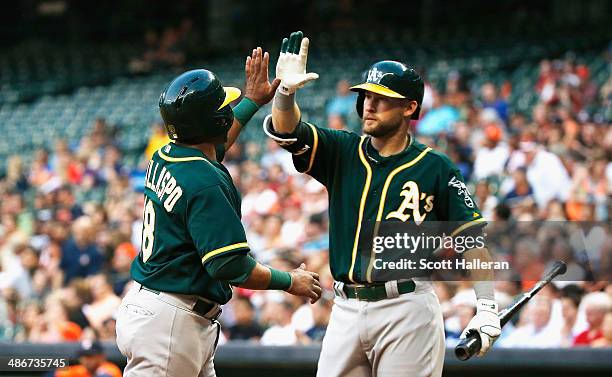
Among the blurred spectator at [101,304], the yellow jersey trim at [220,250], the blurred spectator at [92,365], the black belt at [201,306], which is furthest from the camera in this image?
the blurred spectator at [101,304]

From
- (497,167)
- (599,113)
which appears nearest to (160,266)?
(497,167)

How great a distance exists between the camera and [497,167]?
9.52 metres

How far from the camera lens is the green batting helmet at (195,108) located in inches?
163

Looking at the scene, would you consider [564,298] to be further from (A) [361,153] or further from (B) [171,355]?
(B) [171,355]

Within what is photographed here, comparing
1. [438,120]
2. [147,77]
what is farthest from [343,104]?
[147,77]

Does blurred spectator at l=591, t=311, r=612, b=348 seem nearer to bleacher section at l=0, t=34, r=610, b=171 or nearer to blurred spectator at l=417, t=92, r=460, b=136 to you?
blurred spectator at l=417, t=92, r=460, b=136

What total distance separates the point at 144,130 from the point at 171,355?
36.7 feet

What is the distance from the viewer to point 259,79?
4707mm

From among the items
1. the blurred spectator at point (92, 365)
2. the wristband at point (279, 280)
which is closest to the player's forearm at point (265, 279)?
the wristband at point (279, 280)

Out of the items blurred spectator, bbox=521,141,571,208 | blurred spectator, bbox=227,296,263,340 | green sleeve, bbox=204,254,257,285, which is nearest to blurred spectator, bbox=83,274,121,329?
blurred spectator, bbox=227,296,263,340

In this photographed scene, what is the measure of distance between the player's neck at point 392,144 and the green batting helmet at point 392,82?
160 mm

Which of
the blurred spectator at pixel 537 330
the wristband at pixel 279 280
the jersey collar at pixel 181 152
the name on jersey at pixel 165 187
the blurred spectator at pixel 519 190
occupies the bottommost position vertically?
the blurred spectator at pixel 537 330

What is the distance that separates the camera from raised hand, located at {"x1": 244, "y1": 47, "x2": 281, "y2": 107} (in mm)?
4629

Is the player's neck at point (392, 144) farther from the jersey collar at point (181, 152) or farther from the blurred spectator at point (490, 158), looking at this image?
the blurred spectator at point (490, 158)
